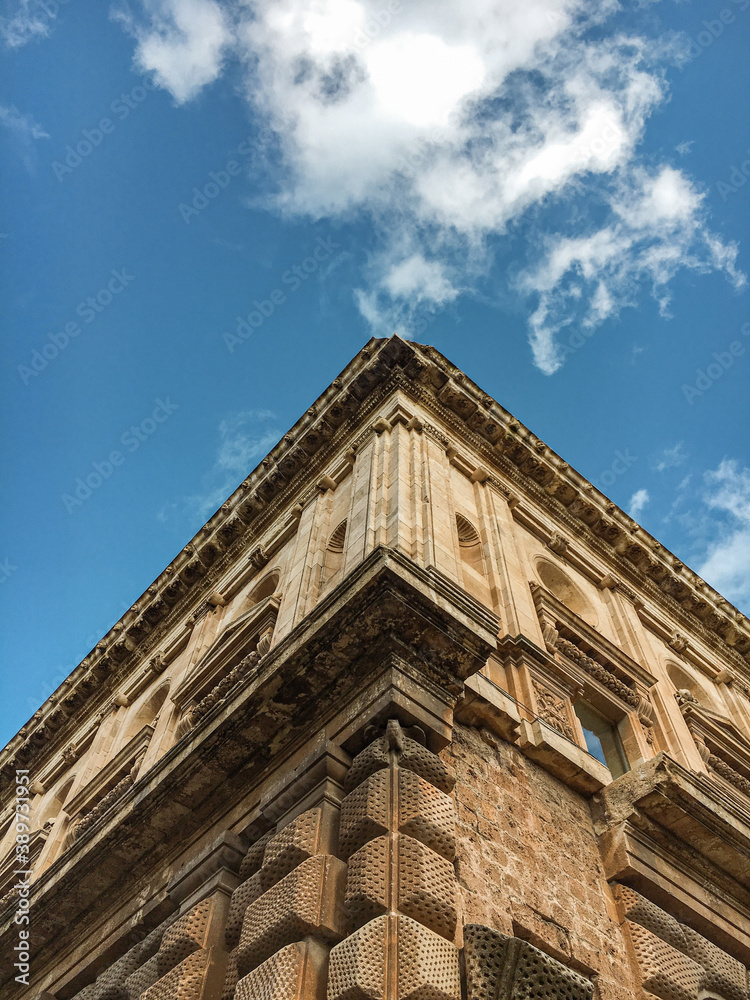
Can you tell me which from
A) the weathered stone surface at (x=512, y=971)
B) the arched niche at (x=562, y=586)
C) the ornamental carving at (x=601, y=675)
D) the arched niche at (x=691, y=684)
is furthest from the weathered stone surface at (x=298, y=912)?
the arched niche at (x=691, y=684)

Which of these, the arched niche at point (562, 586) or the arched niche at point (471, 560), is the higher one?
the arched niche at point (562, 586)

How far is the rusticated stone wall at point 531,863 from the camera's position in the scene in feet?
20.4

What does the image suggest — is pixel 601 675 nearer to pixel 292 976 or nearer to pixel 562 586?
pixel 562 586

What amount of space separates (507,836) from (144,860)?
396 centimetres

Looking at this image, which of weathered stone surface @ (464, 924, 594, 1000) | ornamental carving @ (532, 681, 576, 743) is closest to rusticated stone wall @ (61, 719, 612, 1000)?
weathered stone surface @ (464, 924, 594, 1000)

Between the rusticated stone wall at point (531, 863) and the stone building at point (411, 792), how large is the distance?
0.09 ft

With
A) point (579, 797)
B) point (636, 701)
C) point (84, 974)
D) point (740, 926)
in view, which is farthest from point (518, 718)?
point (84, 974)

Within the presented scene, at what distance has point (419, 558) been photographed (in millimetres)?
9305

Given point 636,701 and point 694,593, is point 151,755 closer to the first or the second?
point 636,701

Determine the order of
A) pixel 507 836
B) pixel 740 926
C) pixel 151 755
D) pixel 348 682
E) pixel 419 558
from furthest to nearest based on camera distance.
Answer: pixel 151 755, pixel 419 558, pixel 740 926, pixel 348 682, pixel 507 836

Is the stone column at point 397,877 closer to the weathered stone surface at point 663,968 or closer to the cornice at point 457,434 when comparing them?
the weathered stone surface at point 663,968
